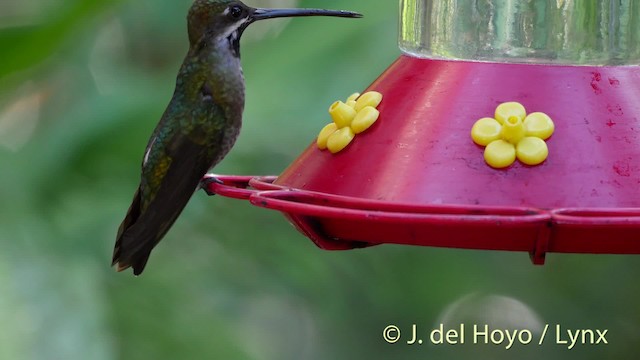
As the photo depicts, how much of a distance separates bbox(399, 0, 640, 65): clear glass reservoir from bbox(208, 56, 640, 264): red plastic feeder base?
12 centimetres

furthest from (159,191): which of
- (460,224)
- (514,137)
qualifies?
(460,224)

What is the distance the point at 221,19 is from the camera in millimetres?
3492

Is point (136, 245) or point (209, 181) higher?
point (209, 181)

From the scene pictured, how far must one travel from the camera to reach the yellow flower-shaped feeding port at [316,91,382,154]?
2.46 m

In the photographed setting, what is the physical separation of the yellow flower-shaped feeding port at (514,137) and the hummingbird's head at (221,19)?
1284 mm

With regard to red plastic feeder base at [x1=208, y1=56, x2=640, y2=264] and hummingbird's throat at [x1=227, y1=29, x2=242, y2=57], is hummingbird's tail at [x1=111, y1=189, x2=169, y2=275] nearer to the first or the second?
hummingbird's throat at [x1=227, y1=29, x2=242, y2=57]

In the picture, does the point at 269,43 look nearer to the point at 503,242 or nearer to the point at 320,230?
the point at 320,230

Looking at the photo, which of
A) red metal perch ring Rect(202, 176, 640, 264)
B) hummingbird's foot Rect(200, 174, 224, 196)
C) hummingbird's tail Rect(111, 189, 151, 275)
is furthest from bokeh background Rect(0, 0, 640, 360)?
red metal perch ring Rect(202, 176, 640, 264)

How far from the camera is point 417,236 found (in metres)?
2.22

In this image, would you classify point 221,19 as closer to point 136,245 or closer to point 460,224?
point 136,245

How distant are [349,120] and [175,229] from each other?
198 centimetres

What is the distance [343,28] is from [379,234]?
211 centimetres

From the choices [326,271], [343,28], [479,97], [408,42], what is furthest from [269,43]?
[479,97]

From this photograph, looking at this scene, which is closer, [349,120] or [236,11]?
[349,120]
